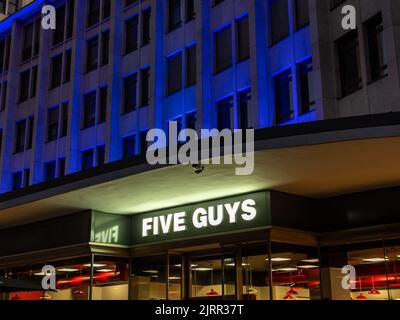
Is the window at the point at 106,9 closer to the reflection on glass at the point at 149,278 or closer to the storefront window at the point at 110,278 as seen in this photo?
the storefront window at the point at 110,278

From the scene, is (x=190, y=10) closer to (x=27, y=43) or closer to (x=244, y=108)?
(x=244, y=108)

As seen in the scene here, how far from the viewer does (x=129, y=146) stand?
26.2 m

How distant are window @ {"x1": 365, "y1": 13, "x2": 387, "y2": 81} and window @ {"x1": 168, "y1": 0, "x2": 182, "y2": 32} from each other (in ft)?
31.1

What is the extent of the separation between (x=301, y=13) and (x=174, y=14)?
7067mm

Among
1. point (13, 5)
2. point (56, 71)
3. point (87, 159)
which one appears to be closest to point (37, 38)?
point (56, 71)

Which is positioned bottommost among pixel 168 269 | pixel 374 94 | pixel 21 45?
pixel 168 269

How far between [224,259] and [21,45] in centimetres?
2424

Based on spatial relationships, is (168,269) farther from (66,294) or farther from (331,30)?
(331,30)

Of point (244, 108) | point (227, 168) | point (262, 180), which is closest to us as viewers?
point (227, 168)

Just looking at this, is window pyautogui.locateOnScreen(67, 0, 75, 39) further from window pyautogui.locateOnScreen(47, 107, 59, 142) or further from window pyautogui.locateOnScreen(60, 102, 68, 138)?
window pyautogui.locateOnScreen(47, 107, 59, 142)

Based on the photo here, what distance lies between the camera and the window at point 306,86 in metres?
18.9

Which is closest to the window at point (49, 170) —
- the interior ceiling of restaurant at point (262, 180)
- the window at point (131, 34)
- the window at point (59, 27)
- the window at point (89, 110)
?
the window at point (89, 110)

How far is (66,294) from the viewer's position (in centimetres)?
1719
